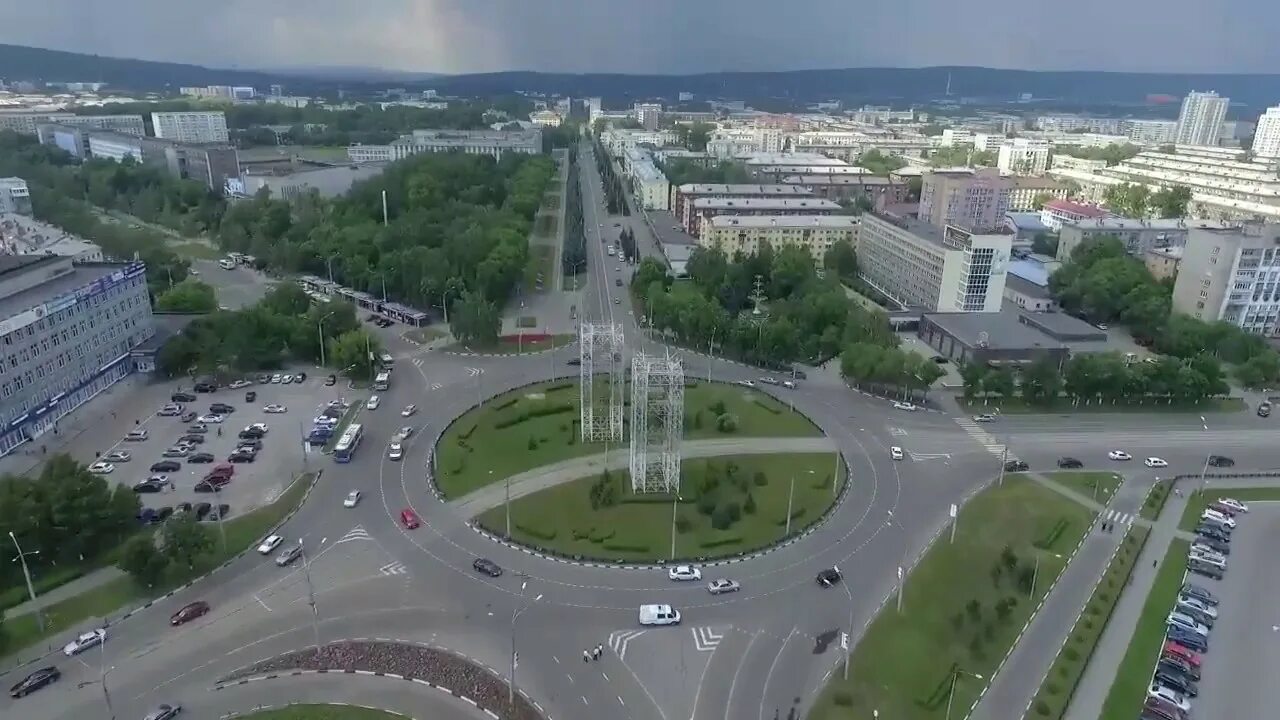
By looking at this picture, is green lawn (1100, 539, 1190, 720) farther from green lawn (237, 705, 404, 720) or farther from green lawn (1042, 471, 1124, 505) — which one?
green lawn (237, 705, 404, 720)

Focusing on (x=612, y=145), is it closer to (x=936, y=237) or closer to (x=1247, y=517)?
(x=936, y=237)

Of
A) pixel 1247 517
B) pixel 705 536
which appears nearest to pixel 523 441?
pixel 705 536

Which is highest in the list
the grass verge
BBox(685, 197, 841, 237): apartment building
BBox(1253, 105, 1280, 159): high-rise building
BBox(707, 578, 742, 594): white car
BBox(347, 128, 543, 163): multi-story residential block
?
BBox(1253, 105, 1280, 159): high-rise building

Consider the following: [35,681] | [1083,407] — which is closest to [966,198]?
[1083,407]

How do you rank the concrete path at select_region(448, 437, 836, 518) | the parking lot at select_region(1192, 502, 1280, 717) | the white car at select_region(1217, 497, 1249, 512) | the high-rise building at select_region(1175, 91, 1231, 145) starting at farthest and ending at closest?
the high-rise building at select_region(1175, 91, 1231, 145), the white car at select_region(1217, 497, 1249, 512), the concrete path at select_region(448, 437, 836, 518), the parking lot at select_region(1192, 502, 1280, 717)

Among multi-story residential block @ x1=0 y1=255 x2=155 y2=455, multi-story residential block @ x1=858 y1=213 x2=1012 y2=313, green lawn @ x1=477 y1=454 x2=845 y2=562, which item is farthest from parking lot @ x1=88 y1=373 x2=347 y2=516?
multi-story residential block @ x1=858 y1=213 x2=1012 y2=313

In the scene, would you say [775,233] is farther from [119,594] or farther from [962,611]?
[119,594]

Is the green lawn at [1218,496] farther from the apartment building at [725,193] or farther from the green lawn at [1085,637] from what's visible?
the apartment building at [725,193]
